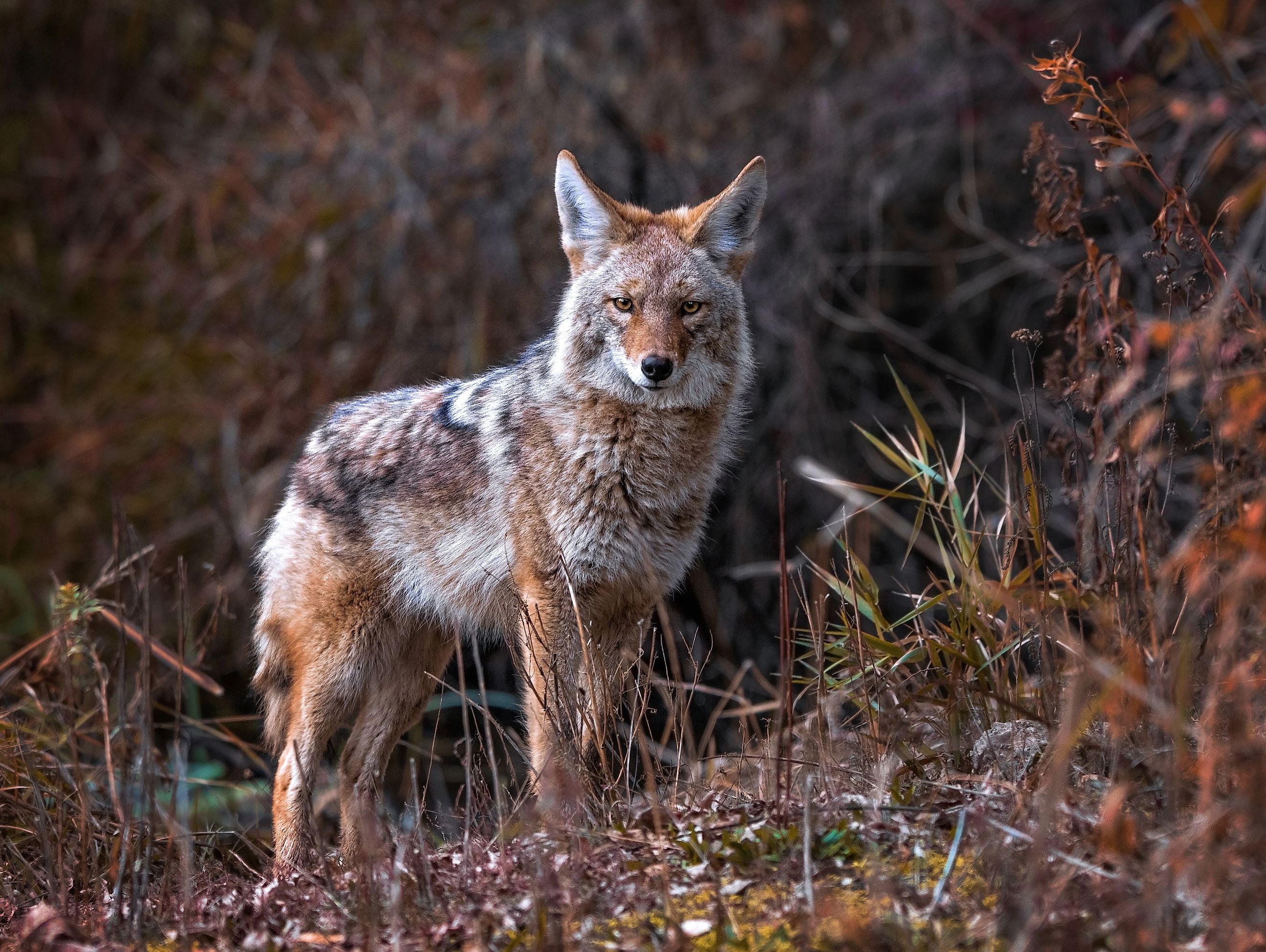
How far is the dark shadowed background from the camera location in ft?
28.7

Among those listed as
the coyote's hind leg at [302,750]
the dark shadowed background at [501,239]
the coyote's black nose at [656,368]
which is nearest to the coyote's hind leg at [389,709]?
the coyote's hind leg at [302,750]

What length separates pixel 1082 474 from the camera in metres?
3.97

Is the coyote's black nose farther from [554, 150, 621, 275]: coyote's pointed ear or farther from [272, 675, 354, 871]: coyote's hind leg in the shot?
[272, 675, 354, 871]: coyote's hind leg

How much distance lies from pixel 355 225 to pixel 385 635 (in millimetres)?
5347

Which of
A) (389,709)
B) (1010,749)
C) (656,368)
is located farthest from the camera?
(389,709)

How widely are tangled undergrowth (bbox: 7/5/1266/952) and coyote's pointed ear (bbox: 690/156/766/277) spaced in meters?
1.18

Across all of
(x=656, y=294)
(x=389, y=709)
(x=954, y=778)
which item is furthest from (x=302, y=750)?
(x=954, y=778)

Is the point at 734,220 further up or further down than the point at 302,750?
further up

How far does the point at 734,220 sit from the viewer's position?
524cm

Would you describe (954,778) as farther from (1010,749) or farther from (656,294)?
(656,294)

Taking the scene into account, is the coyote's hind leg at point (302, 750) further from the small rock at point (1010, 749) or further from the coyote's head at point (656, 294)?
the small rock at point (1010, 749)

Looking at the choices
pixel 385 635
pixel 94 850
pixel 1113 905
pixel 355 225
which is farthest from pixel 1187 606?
pixel 355 225

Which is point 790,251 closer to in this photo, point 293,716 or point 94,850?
point 293,716

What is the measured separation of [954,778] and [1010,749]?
0.84 ft
